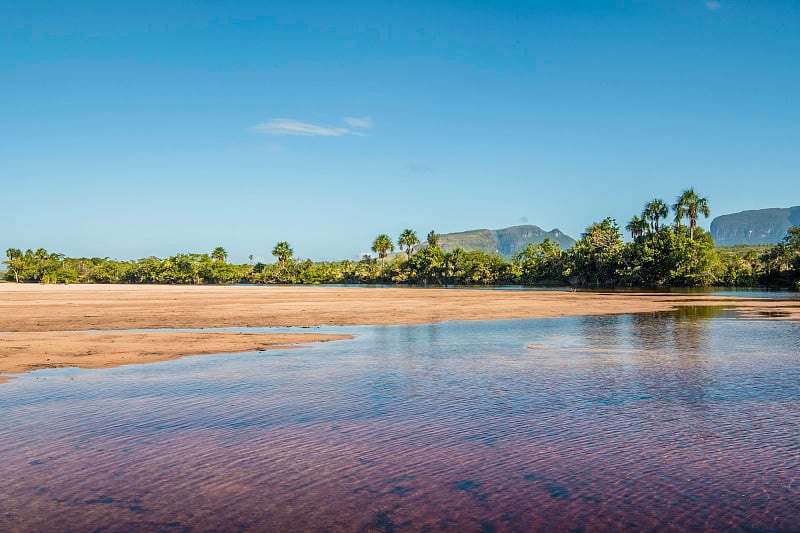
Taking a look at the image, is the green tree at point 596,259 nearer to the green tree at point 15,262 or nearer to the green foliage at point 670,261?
the green foliage at point 670,261

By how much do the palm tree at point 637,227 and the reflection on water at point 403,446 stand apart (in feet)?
A: 372

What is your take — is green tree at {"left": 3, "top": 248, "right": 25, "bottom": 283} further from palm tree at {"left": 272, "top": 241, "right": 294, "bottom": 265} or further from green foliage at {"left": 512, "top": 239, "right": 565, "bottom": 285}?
green foliage at {"left": 512, "top": 239, "right": 565, "bottom": 285}

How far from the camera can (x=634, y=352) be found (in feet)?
67.5

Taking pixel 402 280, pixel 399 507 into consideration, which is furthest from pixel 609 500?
pixel 402 280

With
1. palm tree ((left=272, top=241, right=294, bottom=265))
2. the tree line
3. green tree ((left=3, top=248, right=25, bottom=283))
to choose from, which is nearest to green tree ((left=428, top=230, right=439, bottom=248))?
the tree line

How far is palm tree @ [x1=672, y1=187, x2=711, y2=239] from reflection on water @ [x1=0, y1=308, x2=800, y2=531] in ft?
370

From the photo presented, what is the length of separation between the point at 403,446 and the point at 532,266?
4947 inches

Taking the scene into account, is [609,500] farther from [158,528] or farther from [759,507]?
[158,528]

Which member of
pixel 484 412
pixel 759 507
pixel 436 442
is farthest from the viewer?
pixel 484 412

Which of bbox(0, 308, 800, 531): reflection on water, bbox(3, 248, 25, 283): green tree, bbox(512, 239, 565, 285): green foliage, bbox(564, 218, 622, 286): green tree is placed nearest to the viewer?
bbox(0, 308, 800, 531): reflection on water

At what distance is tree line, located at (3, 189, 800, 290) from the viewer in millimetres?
101938

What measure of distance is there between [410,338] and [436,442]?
623 inches

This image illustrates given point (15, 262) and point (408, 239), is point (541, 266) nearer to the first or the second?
point (408, 239)

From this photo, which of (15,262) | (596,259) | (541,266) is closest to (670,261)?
(596,259)
